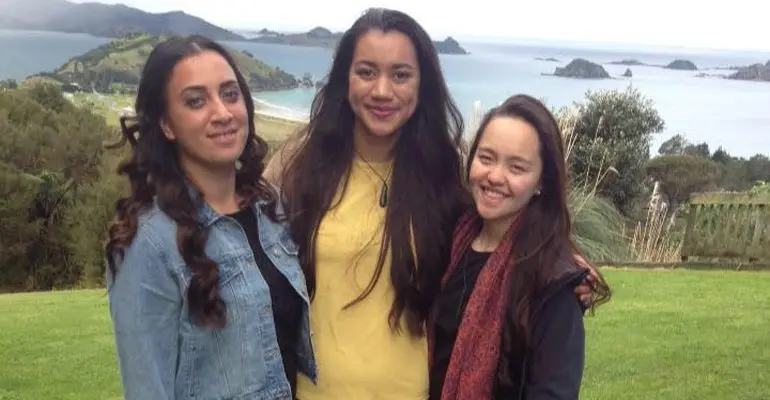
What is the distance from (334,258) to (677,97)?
142 ft

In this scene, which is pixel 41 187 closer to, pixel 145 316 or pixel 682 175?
pixel 682 175

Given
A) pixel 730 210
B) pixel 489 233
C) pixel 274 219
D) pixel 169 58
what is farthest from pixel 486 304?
pixel 730 210

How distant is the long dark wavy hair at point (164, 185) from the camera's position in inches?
79.0

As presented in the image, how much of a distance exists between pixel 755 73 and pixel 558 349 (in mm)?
50990

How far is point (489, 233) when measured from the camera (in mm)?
Answer: 2396

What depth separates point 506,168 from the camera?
7.37 feet

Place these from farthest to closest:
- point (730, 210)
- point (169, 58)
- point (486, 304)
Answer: point (730, 210), point (486, 304), point (169, 58)

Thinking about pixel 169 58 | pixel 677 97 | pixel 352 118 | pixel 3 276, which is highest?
pixel 169 58

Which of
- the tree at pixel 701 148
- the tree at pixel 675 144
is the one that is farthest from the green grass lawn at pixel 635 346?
the tree at pixel 701 148

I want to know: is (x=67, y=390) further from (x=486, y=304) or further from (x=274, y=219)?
(x=486, y=304)

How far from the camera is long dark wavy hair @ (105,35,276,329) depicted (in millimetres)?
2008

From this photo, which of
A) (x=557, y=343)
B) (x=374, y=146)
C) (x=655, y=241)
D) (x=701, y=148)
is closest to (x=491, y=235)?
(x=557, y=343)

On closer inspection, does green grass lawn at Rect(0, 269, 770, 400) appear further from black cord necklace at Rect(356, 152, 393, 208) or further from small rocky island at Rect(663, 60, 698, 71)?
small rocky island at Rect(663, 60, 698, 71)

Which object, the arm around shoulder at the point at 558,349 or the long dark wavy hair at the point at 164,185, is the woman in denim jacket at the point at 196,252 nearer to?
the long dark wavy hair at the point at 164,185
